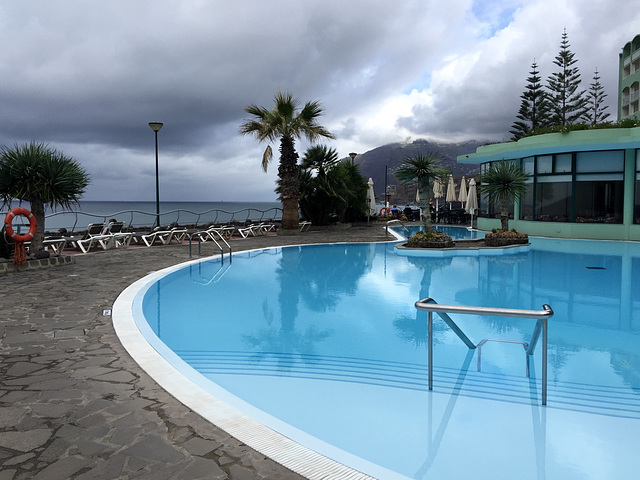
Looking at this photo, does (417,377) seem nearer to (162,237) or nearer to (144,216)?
(162,237)

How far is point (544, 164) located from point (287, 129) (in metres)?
11.2

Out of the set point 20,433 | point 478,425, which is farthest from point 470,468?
point 20,433

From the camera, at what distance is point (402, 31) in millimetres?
14242

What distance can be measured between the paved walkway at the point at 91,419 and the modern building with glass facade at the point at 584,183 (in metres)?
18.1

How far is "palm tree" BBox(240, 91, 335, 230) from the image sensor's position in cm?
2053

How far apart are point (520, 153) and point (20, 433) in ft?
67.5

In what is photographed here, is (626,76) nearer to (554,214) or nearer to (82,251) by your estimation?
(554,214)

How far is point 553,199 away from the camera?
62.7 feet

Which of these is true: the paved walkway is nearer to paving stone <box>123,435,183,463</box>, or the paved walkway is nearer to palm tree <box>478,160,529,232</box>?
paving stone <box>123,435,183,463</box>

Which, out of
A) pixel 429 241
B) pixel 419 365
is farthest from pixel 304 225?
pixel 419 365

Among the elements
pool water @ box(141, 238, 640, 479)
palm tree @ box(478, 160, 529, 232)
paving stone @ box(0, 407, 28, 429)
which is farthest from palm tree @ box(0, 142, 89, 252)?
palm tree @ box(478, 160, 529, 232)

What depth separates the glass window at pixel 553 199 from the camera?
18.7m

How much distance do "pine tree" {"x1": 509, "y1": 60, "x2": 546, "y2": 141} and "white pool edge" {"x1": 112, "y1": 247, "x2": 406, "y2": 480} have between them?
142 ft

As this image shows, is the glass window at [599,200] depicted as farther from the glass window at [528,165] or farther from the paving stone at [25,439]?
the paving stone at [25,439]
